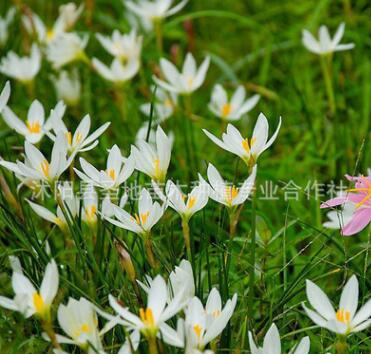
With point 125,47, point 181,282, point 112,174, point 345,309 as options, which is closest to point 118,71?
point 125,47

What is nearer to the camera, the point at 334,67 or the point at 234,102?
the point at 234,102

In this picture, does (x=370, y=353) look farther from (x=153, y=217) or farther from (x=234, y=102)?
(x=234, y=102)

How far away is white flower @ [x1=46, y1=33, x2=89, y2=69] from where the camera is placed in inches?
91.4

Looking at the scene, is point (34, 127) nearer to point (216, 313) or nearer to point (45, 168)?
point (45, 168)

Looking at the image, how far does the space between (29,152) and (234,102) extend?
3.08ft

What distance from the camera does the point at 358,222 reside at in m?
1.45

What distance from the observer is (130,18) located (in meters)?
2.76

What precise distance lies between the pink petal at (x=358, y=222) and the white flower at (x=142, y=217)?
341 millimetres

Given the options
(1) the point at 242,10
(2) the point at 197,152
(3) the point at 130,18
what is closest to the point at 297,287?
(2) the point at 197,152

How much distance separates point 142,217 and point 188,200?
0.25ft

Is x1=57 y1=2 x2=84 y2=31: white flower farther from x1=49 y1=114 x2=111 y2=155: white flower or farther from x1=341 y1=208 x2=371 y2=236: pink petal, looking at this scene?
x1=341 y1=208 x2=371 y2=236: pink petal

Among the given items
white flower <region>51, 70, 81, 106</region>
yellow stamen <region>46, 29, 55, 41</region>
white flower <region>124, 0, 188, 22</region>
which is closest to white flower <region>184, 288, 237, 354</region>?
white flower <region>51, 70, 81, 106</region>

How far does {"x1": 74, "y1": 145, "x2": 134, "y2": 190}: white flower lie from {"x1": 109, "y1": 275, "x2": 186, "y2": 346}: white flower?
245 mm

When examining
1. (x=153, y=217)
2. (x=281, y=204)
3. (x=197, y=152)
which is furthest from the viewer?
(x=197, y=152)
